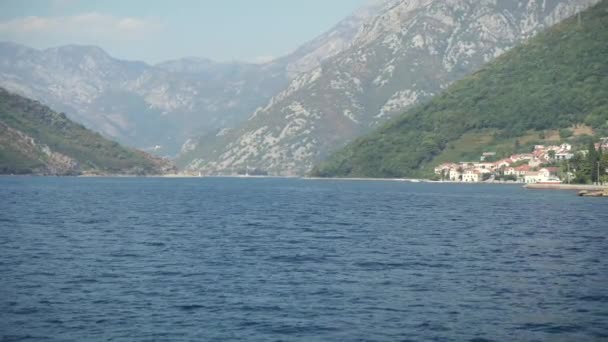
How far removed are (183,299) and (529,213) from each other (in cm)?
10374

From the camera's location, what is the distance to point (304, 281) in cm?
6862

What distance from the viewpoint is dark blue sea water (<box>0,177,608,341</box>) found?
5119 centimetres

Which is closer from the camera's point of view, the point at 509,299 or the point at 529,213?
the point at 509,299

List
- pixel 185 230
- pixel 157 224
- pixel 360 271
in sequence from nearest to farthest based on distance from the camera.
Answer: pixel 360 271
pixel 185 230
pixel 157 224

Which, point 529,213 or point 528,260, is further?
point 529,213

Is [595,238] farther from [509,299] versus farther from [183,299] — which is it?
[183,299]

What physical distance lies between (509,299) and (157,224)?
76345mm

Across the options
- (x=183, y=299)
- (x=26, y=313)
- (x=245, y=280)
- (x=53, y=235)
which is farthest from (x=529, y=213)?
(x=26, y=313)

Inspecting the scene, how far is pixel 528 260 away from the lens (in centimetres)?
8106

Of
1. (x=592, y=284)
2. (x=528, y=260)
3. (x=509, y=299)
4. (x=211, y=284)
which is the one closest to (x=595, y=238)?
(x=528, y=260)

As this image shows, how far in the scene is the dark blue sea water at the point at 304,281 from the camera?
5119 cm

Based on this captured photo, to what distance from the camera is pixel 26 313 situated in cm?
5472

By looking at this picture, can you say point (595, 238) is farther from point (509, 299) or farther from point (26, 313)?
point (26, 313)

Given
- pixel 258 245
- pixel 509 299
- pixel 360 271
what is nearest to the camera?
pixel 509 299
